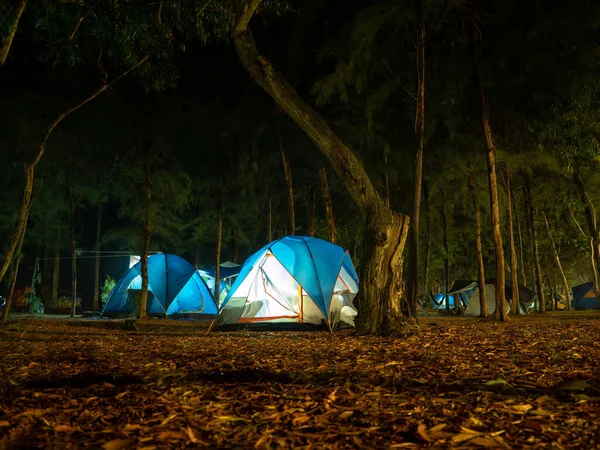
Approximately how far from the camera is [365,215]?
9.25m

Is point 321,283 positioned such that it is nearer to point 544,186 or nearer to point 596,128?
point 596,128

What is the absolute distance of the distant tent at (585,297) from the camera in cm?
4303

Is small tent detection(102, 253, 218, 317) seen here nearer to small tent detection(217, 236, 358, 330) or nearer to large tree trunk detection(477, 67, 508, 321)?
small tent detection(217, 236, 358, 330)

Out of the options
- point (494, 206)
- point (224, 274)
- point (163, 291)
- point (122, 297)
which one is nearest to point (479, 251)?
point (494, 206)

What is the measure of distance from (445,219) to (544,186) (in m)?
4.64

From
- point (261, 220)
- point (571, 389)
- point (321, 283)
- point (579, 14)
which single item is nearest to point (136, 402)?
point (571, 389)

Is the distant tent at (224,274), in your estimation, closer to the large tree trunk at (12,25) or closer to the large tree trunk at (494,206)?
the large tree trunk at (494,206)

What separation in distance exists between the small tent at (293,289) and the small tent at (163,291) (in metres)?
7.75

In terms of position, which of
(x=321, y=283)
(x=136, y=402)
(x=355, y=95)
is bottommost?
(x=136, y=402)

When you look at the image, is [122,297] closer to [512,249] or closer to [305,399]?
[512,249]

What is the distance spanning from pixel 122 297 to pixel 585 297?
3777 cm

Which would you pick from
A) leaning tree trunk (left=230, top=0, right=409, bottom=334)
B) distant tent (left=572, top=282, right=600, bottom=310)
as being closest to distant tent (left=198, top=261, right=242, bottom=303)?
leaning tree trunk (left=230, top=0, right=409, bottom=334)

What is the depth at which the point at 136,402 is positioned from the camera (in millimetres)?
3791

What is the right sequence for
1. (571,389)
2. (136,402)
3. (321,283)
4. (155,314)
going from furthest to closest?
(155,314) → (321,283) → (571,389) → (136,402)
